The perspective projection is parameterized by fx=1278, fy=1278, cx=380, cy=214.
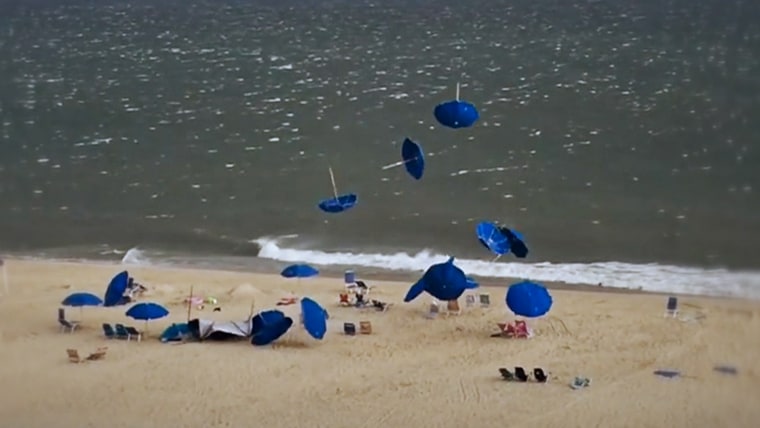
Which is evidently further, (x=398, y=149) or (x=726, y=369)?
(x=398, y=149)

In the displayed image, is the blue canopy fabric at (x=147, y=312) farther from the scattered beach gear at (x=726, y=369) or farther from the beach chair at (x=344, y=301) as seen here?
the scattered beach gear at (x=726, y=369)

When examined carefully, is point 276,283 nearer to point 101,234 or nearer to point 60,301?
point 60,301

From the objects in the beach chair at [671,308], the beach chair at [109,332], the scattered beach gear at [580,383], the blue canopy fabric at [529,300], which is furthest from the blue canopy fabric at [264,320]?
the beach chair at [671,308]

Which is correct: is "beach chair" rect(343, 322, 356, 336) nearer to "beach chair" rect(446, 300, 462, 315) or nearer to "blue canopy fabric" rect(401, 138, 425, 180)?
"beach chair" rect(446, 300, 462, 315)

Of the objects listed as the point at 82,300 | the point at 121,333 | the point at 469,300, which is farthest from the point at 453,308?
the point at 82,300

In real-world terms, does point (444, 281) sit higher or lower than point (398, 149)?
lower

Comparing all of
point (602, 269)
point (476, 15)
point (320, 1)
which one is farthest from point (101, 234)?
point (320, 1)

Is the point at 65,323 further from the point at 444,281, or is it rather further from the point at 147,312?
the point at 444,281
